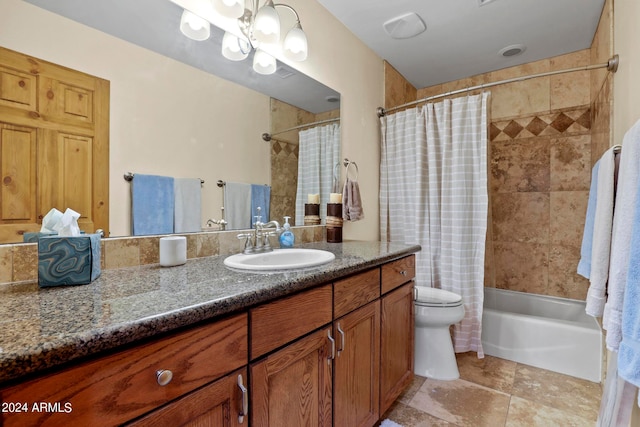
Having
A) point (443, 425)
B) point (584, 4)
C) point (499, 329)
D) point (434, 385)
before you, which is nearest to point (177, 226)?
point (443, 425)

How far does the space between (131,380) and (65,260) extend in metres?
0.45

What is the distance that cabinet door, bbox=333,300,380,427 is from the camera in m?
1.12

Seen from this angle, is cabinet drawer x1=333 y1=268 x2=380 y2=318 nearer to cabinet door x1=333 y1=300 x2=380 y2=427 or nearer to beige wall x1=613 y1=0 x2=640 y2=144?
cabinet door x1=333 y1=300 x2=380 y2=427

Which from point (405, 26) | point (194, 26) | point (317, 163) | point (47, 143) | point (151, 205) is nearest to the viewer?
point (47, 143)

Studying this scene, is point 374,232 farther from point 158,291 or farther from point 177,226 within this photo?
Answer: point 158,291

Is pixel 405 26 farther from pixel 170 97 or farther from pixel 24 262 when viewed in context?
pixel 24 262

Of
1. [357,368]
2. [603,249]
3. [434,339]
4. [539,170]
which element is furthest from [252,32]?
[539,170]

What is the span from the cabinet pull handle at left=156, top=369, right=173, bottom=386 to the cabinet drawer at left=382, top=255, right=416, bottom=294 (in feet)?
3.25

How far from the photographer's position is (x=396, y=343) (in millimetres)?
1525

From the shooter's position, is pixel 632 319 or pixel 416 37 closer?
pixel 632 319

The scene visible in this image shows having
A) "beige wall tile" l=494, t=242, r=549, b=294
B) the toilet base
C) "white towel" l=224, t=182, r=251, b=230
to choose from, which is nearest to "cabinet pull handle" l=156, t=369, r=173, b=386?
"white towel" l=224, t=182, r=251, b=230

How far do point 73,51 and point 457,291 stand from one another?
236 centimetres

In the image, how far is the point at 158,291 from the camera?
2.52ft

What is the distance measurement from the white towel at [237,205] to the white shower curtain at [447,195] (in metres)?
1.35
